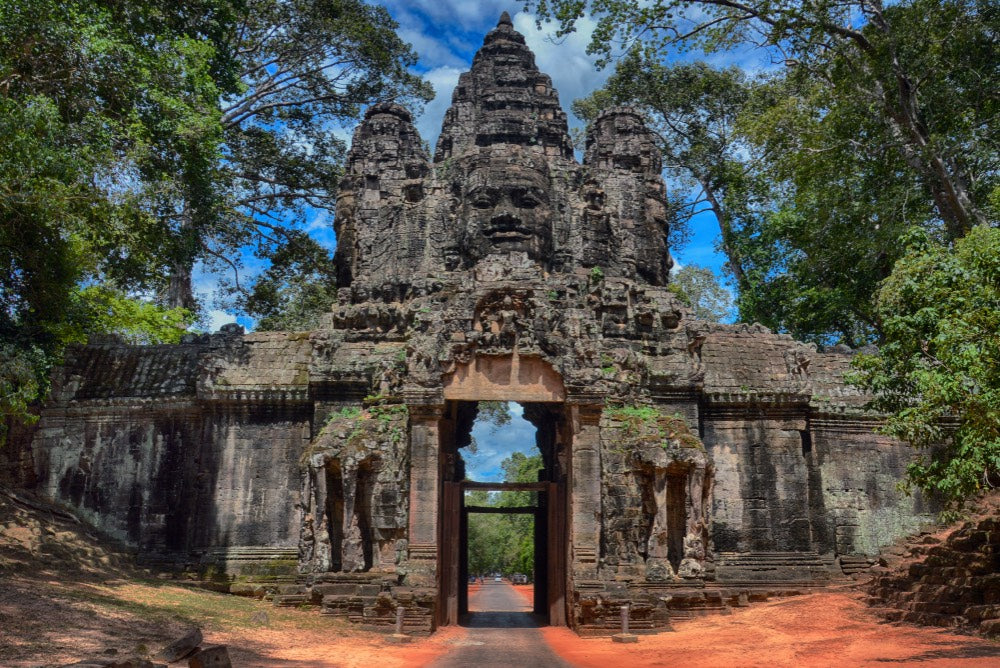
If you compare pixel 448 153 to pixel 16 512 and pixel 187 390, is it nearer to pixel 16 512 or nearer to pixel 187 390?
pixel 187 390

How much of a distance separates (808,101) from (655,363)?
26.4 feet

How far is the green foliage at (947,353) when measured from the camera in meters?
10.0

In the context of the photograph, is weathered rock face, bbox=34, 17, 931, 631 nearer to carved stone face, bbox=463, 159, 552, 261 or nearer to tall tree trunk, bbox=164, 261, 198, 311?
carved stone face, bbox=463, 159, 552, 261

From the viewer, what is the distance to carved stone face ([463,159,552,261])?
18.9 metres

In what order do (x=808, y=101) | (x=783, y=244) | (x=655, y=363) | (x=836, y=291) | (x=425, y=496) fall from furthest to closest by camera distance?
1. (x=783, y=244)
2. (x=836, y=291)
3. (x=808, y=101)
4. (x=655, y=363)
5. (x=425, y=496)

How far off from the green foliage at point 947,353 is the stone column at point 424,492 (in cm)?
693

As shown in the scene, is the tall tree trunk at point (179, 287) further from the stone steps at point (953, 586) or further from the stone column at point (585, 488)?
the stone steps at point (953, 586)

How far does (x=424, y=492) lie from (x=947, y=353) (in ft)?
26.9

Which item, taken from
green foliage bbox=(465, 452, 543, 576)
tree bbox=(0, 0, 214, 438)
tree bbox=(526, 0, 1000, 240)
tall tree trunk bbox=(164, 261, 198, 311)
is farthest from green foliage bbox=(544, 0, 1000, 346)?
green foliage bbox=(465, 452, 543, 576)

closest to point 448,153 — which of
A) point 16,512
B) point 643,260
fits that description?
point 643,260

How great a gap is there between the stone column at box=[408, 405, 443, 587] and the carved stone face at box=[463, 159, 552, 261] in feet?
17.5

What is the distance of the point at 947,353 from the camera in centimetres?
1038

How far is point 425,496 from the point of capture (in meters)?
14.4

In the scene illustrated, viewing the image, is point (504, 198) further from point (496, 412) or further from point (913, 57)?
point (496, 412)
